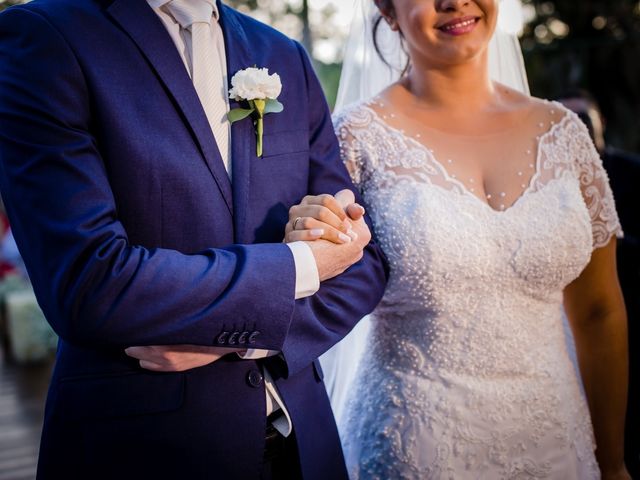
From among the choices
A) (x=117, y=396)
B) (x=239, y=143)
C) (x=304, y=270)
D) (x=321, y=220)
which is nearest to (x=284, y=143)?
(x=239, y=143)

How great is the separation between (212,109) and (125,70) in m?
0.22

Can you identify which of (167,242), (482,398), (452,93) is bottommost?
(482,398)

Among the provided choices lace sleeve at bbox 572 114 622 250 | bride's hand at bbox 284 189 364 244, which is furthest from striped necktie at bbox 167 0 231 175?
lace sleeve at bbox 572 114 622 250

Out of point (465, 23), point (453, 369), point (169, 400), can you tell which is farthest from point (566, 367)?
point (169, 400)

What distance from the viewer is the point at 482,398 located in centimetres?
210

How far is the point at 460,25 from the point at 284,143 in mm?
755

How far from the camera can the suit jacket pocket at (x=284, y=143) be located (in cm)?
173

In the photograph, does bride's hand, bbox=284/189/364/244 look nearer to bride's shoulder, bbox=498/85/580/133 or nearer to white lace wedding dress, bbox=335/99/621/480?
white lace wedding dress, bbox=335/99/621/480

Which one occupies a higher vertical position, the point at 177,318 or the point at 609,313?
the point at 177,318

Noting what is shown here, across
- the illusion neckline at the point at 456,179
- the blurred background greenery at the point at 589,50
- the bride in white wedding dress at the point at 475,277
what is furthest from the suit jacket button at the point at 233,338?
the blurred background greenery at the point at 589,50

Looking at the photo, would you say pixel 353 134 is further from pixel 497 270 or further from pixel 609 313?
pixel 609 313

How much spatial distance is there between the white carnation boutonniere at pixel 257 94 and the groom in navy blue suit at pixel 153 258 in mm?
41

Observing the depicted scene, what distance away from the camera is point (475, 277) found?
2.09m

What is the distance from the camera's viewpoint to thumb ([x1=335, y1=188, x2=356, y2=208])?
1.81 meters
